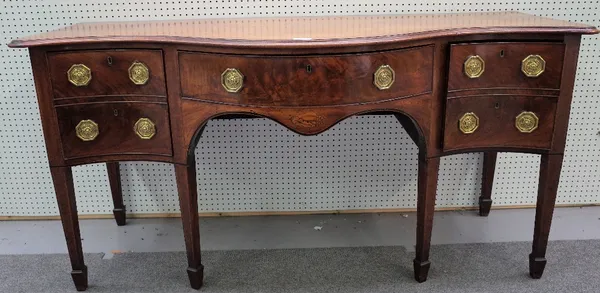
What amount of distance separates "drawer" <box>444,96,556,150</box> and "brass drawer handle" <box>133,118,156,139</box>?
91 centimetres

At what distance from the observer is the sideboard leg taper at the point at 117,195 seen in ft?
7.60

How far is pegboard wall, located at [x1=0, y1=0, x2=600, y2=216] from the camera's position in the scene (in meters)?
2.17

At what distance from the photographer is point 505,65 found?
5.34 ft

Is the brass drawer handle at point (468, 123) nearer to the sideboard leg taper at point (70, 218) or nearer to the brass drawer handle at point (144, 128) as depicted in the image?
the brass drawer handle at point (144, 128)

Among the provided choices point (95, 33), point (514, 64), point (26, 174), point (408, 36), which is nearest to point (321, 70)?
point (408, 36)

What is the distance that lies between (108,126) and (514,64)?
125cm

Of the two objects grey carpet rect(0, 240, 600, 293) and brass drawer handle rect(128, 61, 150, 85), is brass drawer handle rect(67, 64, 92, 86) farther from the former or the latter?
grey carpet rect(0, 240, 600, 293)

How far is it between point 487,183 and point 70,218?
5.52 ft

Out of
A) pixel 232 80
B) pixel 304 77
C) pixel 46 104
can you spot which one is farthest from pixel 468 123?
pixel 46 104

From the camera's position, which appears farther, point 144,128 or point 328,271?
point 328,271

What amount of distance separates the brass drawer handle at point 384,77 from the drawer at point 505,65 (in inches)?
7.2

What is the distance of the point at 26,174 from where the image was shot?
2.38 meters

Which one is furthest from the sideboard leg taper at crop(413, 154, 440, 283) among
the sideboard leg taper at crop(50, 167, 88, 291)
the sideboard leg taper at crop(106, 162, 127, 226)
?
the sideboard leg taper at crop(106, 162, 127, 226)

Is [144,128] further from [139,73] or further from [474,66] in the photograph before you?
[474,66]
